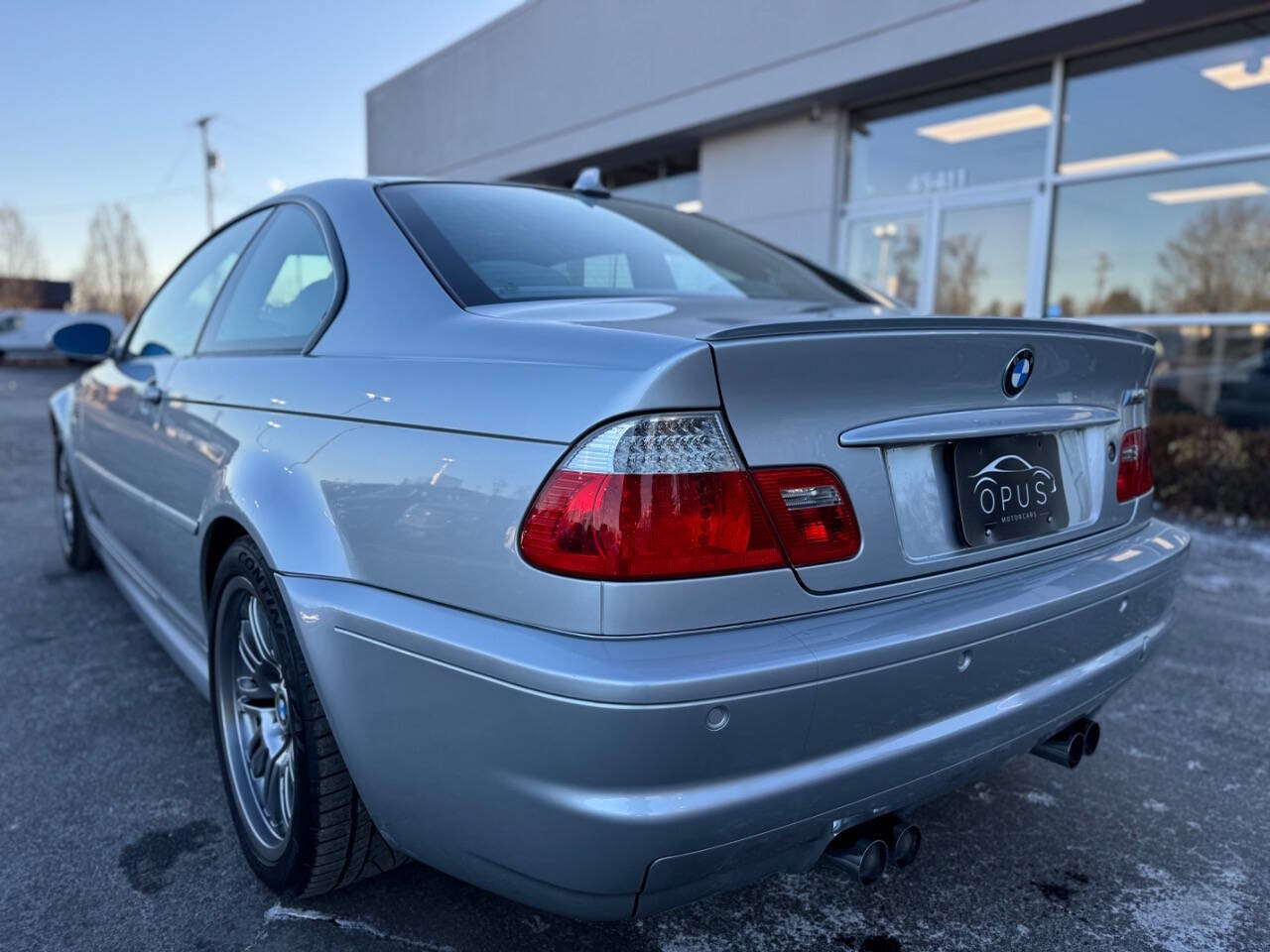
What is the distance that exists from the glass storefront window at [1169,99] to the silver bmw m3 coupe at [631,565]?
21.2ft

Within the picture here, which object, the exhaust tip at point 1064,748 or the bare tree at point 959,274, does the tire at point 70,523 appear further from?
the bare tree at point 959,274

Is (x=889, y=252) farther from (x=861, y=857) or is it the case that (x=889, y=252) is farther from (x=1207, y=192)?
(x=861, y=857)

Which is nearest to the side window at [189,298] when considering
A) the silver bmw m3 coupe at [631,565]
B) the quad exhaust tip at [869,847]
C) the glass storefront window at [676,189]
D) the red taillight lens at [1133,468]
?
the silver bmw m3 coupe at [631,565]

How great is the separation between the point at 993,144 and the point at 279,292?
7.88 metres

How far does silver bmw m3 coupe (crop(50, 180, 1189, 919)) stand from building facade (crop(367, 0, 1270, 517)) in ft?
17.7

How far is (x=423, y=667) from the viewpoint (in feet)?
4.69

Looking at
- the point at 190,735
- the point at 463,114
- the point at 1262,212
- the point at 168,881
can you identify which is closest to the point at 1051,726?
the point at 168,881

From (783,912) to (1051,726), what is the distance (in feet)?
2.22

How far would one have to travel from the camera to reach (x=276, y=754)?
80.6 inches

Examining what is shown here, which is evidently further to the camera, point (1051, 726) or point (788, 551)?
point (1051, 726)

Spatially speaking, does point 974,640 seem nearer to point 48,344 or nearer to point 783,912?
point 783,912

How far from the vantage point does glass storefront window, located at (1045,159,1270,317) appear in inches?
280

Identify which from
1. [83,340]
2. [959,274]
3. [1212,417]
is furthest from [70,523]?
[959,274]

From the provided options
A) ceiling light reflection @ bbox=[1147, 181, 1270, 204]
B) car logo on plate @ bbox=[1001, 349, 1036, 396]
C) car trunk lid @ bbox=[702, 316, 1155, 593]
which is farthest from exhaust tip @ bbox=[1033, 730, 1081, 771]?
ceiling light reflection @ bbox=[1147, 181, 1270, 204]
